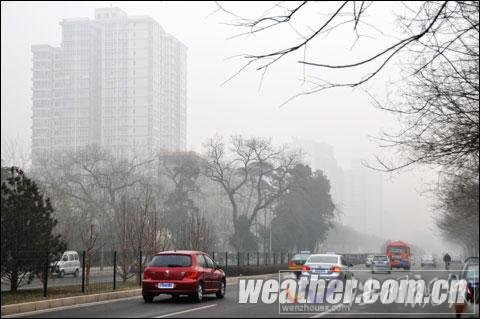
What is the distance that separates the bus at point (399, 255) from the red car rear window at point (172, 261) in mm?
49660

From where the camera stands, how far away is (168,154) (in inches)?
2963

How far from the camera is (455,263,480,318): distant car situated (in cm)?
1535

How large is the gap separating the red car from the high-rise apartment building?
68353 millimetres

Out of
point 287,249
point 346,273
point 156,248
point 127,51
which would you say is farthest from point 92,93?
point 346,273

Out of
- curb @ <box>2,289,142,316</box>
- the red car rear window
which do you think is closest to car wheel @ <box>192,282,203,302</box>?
the red car rear window

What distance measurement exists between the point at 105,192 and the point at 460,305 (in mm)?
58353

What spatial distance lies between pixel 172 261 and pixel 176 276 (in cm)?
60

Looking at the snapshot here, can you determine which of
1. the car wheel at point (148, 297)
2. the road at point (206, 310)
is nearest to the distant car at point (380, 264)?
the road at point (206, 310)

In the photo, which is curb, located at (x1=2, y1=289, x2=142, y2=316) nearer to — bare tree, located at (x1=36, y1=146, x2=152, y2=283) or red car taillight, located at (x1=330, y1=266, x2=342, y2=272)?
red car taillight, located at (x1=330, y1=266, x2=342, y2=272)

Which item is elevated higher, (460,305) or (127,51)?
(127,51)

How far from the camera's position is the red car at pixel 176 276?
1808 centimetres

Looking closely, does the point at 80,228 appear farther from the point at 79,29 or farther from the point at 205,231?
the point at 79,29

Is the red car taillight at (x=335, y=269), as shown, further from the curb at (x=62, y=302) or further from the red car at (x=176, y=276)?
the curb at (x=62, y=302)

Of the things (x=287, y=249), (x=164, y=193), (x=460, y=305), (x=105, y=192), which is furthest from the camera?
(x=287, y=249)
